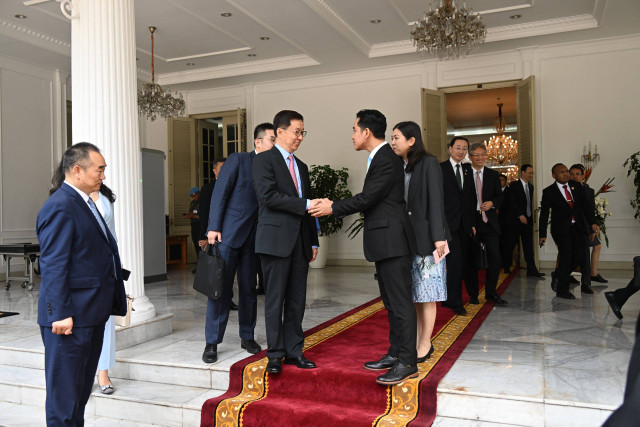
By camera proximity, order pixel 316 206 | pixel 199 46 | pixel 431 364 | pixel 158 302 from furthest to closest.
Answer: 1. pixel 199 46
2. pixel 158 302
3. pixel 431 364
4. pixel 316 206

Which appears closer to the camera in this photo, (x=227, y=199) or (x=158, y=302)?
(x=227, y=199)

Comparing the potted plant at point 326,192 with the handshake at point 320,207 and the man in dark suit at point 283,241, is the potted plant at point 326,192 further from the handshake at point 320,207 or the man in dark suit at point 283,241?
the handshake at point 320,207

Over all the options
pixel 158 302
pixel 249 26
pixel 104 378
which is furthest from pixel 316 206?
pixel 249 26

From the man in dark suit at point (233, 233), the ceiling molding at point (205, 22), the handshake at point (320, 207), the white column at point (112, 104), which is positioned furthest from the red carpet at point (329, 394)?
the ceiling molding at point (205, 22)

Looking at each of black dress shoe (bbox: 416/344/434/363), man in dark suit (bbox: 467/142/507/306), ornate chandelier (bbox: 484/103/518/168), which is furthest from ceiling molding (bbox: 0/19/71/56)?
ornate chandelier (bbox: 484/103/518/168)

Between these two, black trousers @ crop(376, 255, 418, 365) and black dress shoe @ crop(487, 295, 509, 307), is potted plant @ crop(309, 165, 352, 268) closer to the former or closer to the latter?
black dress shoe @ crop(487, 295, 509, 307)

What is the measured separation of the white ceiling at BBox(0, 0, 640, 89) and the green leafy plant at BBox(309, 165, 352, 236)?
2.00 metres

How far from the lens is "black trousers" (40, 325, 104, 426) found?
242cm

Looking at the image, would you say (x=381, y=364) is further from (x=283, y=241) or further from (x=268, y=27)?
(x=268, y=27)

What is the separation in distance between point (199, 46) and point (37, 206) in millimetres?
4069

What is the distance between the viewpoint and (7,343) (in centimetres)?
433

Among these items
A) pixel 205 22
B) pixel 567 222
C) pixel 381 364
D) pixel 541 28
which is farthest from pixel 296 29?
pixel 381 364

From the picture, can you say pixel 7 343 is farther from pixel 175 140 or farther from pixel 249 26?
pixel 175 140

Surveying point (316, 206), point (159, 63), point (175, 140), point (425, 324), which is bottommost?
point (425, 324)
